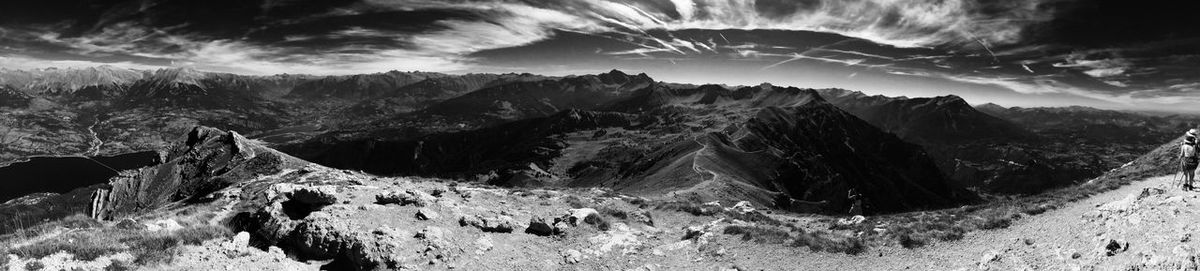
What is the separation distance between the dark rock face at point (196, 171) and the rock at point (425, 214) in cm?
6077

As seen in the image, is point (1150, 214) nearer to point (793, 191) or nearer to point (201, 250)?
point (201, 250)

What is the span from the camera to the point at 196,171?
8531 cm

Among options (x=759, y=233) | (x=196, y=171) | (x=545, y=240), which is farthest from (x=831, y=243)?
(x=196, y=171)

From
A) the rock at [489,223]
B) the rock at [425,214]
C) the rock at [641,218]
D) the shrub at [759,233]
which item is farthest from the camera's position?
the rock at [641,218]

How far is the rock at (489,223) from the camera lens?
21703mm

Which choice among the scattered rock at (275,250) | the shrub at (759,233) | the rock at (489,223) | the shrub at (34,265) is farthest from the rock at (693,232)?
the shrub at (34,265)

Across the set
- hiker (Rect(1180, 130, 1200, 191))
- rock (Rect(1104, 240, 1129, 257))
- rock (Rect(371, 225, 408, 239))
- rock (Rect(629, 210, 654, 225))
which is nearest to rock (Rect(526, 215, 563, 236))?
rock (Rect(371, 225, 408, 239))

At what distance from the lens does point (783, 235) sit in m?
23.4

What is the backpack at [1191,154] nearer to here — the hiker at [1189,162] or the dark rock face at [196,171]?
the hiker at [1189,162]

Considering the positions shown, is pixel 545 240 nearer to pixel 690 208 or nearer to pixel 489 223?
pixel 489 223

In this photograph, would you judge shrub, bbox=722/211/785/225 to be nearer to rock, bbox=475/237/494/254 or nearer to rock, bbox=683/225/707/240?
rock, bbox=683/225/707/240

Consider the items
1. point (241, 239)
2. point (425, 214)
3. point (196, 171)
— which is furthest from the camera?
point (196, 171)

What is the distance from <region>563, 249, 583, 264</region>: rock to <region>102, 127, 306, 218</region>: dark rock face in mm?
65722

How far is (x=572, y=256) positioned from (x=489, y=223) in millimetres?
4198
